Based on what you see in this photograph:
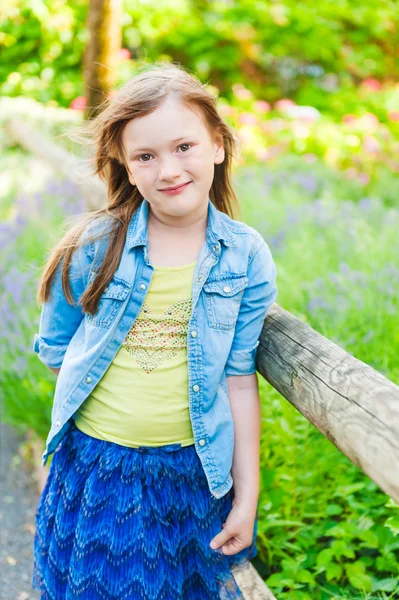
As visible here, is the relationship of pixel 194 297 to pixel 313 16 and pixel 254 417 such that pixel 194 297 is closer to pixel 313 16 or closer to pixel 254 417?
pixel 254 417

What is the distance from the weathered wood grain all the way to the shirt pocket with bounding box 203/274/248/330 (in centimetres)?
14

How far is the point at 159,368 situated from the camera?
1.72 meters

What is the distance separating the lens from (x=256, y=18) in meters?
11.4

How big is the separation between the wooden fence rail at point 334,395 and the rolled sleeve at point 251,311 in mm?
46

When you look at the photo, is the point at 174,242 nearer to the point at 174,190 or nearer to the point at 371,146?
the point at 174,190

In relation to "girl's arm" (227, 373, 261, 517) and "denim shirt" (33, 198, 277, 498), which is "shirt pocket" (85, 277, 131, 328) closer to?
"denim shirt" (33, 198, 277, 498)

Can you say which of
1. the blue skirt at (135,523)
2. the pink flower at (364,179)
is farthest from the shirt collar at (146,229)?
the pink flower at (364,179)

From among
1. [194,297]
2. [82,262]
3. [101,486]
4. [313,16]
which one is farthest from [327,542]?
[313,16]

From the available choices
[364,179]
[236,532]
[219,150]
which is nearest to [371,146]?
[364,179]

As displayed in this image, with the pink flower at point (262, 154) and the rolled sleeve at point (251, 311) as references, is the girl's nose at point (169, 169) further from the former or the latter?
the pink flower at point (262, 154)

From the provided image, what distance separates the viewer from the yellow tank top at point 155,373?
5.64 ft

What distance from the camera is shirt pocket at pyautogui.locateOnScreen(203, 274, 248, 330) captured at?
5.59ft

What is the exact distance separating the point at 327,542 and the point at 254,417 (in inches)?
29.2

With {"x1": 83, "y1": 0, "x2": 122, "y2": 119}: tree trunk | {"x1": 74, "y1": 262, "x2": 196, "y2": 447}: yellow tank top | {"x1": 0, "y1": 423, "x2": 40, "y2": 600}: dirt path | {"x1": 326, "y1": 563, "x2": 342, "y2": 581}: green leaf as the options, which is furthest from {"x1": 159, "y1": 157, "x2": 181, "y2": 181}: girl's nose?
{"x1": 83, "y1": 0, "x2": 122, "y2": 119}: tree trunk
